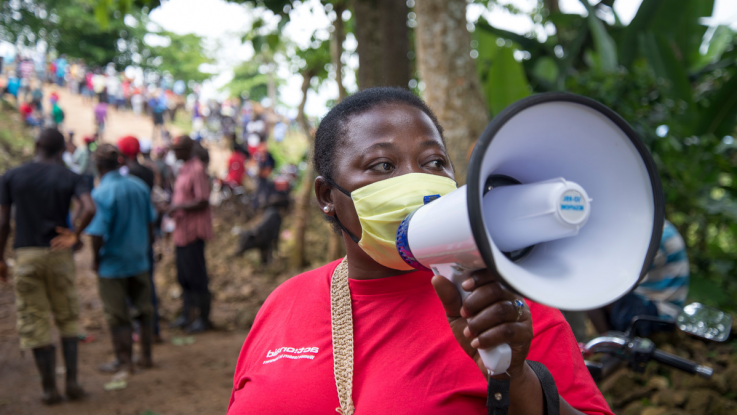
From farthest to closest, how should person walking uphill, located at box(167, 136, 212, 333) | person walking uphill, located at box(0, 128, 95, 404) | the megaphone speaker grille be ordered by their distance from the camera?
person walking uphill, located at box(167, 136, 212, 333) < person walking uphill, located at box(0, 128, 95, 404) < the megaphone speaker grille

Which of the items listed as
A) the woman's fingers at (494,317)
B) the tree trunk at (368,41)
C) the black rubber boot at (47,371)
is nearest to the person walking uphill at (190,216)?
the black rubber boot at (47,371)

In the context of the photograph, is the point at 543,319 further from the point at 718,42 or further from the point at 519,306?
the point at 718,42

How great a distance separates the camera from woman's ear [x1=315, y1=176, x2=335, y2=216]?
4.98 ft

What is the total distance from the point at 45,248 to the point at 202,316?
2349 mm

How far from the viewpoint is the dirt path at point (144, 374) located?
13.7 feet

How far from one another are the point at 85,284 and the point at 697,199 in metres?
8.43

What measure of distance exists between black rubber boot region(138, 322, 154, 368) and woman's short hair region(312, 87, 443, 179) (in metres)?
3.98

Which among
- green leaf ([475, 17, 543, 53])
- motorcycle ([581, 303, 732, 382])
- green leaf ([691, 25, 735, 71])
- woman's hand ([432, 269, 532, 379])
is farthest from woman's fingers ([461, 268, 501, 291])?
green leaf ([691, 25, 735, 71])

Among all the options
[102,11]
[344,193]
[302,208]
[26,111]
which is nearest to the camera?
[344,193]

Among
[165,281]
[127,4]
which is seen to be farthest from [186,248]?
[165,281]

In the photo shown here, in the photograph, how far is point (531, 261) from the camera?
95 cm

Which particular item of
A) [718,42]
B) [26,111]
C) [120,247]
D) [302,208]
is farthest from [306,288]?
[26,111]

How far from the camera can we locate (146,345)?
4.93 meters

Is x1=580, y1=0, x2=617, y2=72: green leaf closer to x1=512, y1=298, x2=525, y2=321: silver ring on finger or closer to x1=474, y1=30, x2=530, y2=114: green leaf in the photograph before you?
x1=474, y1=30, x2=530, y2=114: green leaf
